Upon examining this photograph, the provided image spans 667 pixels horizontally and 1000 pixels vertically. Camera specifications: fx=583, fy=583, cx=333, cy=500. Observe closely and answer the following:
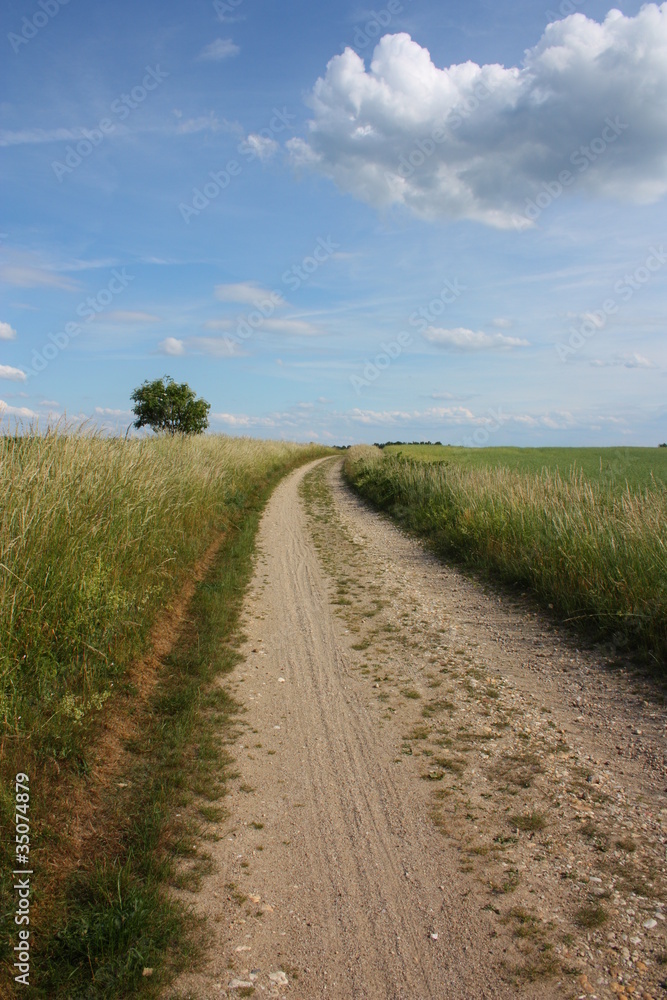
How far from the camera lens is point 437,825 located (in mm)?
3637

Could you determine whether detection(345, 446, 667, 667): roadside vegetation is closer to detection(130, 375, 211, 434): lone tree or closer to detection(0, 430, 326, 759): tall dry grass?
detection(0, 430, 326, 759): tall dry grass

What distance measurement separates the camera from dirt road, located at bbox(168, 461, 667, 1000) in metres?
2.68

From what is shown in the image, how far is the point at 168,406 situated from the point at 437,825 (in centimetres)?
4563

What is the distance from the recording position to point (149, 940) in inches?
105

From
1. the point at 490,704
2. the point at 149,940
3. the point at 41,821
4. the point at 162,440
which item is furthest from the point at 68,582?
the point at 162,440

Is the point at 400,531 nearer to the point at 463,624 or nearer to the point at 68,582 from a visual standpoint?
the point at 463,624

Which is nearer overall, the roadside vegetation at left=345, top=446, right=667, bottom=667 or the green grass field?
the roadside vegetation at left=345, top=446, right=667, bottom=667

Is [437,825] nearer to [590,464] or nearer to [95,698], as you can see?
[95,698]

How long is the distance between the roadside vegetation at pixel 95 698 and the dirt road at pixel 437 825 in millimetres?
362

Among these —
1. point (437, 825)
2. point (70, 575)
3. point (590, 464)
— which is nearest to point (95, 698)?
point (70, 575)

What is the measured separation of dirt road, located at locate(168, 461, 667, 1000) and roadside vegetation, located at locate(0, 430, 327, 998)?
362 millimetres

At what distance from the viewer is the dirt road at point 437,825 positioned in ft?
8.80

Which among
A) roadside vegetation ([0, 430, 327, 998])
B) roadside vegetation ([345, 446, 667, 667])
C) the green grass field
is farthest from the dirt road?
the green grass field

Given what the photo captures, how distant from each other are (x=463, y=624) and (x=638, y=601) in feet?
6.75
